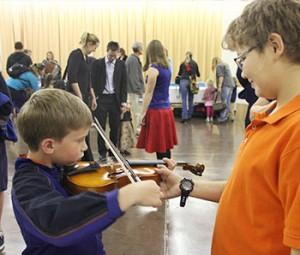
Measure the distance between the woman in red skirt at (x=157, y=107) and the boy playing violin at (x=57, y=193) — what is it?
2.30m

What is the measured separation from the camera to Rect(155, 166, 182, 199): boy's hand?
1238 millimetres

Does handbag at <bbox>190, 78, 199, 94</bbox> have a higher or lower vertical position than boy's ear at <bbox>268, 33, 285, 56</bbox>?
lower

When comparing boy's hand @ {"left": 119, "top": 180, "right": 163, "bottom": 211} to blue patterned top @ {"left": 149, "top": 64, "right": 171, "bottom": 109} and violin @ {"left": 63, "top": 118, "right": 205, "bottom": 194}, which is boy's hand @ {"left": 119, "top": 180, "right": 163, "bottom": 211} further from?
blue patterned top @ {"left": 149, "top": 64, "right": 171, "bottom": 109}

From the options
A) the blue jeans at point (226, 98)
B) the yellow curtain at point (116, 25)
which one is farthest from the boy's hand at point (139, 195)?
the yellow curtain at point (116, 25)

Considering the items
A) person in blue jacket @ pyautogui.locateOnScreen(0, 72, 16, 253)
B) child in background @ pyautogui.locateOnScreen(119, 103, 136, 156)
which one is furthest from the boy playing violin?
child in background @ pyautogui.locateOnScreen(119, 103, 136, 156)

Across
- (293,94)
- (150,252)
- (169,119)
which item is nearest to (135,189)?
(293,94)

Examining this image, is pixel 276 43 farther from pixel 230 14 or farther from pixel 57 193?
pixel 230 14

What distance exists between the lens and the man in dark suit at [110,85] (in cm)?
435

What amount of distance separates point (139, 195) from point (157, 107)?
2646 millimetres

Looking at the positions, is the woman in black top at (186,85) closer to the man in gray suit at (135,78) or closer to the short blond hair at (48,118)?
the man in gray suit at (135,78)

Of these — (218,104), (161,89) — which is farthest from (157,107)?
(218,104)

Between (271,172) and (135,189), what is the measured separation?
29 cm

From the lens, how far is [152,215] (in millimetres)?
2979

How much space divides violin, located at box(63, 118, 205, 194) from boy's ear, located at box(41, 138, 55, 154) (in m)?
0.22
